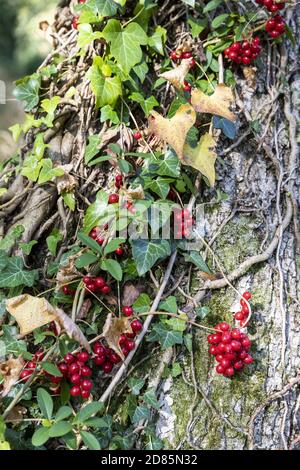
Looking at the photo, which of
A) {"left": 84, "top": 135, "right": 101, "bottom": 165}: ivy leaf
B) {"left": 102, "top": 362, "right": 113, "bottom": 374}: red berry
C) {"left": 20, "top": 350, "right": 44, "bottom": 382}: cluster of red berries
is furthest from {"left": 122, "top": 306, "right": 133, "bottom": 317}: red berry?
{"left": 84, "top": 135, "right": 101, "bottom": 165}: ivy leaf

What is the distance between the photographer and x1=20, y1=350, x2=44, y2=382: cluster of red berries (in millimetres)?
1307

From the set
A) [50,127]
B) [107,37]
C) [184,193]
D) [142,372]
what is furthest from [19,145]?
[142,372]

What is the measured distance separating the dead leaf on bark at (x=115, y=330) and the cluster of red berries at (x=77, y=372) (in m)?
0.07

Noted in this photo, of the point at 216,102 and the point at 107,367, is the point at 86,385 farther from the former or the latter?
the point at 216,102

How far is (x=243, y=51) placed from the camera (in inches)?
61.6

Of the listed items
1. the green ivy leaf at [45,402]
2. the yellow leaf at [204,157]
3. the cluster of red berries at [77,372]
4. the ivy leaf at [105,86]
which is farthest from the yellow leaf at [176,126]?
the green ivy leaf at [45,402]

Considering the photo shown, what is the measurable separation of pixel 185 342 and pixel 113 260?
0.28 meters

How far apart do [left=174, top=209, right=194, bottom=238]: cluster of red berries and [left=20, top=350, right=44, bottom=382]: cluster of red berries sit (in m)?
0.47

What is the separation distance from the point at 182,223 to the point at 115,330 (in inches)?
13.5

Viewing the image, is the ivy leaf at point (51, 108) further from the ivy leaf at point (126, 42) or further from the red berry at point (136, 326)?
the red berry at point (136, 326)

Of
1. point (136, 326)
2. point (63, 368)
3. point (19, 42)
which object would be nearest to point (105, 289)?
point (136, 326)

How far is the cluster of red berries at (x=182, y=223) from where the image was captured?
4.72 ft

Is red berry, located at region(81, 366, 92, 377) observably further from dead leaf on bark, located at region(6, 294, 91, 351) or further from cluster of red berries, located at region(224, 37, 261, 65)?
cluster of red berries, located at region(224, 37, 261, 65)

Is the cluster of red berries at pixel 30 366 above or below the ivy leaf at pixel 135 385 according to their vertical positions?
above
